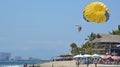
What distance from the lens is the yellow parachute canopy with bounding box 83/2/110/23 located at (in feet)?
113

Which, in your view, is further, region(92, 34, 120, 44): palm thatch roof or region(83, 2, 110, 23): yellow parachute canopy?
region(92, 34, 120, 44): palm thatch roof

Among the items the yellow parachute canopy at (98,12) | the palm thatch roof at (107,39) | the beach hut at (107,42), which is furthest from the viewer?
the palm thatch roof at (107,39)

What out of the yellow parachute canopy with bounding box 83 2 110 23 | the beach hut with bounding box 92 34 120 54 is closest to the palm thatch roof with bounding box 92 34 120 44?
the beach hut with bounding box 92 34 120 54

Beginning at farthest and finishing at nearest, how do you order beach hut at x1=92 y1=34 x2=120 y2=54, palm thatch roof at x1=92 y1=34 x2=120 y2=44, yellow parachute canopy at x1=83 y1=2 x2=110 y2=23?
1. palm thatch roof at x1=92 y1=34 x2=120 y2=44
2. beach hut at x1=92 y1=34 x2=120 y2=54
3. yellow parachute canopy at x1=83 y1=2 x2=110 y2=23

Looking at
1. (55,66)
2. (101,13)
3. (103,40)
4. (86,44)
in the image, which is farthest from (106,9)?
(86,44)

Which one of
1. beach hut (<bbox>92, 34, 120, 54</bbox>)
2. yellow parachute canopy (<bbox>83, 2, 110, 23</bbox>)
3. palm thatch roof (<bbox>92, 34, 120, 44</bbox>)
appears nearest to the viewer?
yellow parachute canopy (<bbox>83, 2, 110, 23</bbox>)

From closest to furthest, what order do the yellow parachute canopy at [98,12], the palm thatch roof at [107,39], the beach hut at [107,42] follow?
1. the yellow parachute canopy at [98,12]
2. the beach hut at [107,42]
3. the palm thatch roof at [107,39]

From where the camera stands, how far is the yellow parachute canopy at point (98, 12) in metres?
34.4

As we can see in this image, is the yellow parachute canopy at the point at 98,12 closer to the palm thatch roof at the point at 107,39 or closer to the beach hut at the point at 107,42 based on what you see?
the beach hut at the point at 107,42

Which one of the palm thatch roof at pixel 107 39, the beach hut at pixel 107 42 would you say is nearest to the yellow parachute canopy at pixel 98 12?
the beach hut at pixel 107 42

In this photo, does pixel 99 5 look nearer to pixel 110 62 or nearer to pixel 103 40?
pixel 110 62

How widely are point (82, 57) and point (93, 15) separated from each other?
21.2 meters

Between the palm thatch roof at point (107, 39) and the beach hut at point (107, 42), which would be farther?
the palm thatch roof at point (107, 39)

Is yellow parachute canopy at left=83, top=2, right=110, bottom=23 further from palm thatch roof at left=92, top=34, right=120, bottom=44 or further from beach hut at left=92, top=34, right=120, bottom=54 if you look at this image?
palm thatch roof at left=92, top=34, right=120, bottom=44
